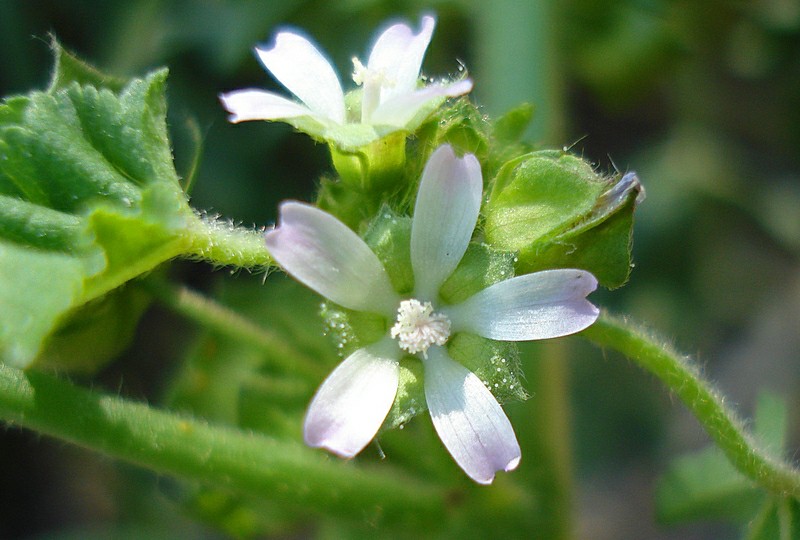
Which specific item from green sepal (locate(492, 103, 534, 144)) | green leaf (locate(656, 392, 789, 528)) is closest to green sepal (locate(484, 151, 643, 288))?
green sepal (locate(492, 103, 534, 144))

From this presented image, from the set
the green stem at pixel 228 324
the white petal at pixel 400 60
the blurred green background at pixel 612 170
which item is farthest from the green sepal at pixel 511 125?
the blurred green background at pixel 612 170

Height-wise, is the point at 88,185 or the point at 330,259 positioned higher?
the point at 88,185

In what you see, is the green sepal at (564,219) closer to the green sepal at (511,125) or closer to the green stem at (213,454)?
the green sepal at (511,125)

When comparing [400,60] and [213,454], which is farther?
[213,454]

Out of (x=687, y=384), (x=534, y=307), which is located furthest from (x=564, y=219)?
(x=687, y=384)

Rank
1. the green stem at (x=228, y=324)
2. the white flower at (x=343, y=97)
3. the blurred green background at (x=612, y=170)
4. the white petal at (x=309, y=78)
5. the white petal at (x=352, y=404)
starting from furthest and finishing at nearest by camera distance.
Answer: the blurred green background at (x=612, y=170)
the green stem at (x=228, y=324)
the white petal at (x=309, y=78)
the white flower at (x=343, y=97)
the white petal at (x=352, y=404)

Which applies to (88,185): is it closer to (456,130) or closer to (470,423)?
(456,130)

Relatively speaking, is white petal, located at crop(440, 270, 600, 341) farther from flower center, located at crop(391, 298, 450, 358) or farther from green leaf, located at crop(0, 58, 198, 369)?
green leaf, located at crop(0, 58, 198, 369)
